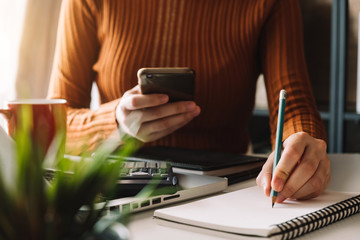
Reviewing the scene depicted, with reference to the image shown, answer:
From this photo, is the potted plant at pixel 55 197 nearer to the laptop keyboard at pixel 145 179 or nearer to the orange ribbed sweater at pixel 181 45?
the laptop keyboard at pixel 145 179

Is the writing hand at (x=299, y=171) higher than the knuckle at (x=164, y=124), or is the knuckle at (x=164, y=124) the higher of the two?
the knuckle at (x=164, y=124)

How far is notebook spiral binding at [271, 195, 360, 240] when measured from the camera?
0.48 meters

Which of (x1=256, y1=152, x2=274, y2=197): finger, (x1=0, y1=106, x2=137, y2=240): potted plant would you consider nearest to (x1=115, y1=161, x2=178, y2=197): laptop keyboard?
(x1=256, y1=152, x2=274, y2=197): finger

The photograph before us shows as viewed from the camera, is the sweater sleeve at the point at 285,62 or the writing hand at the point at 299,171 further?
the sweater sleeve at the point at 285,62

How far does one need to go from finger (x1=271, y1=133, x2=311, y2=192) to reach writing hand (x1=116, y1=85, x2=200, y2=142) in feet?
0.87

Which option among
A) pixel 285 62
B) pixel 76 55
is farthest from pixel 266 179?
pixel 76 55

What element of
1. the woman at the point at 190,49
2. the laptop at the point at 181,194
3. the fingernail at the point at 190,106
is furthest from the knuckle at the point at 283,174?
the woman at the point at 190,49

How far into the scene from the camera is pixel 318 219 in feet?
1.70

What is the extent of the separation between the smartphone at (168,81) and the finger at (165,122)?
0.04 m

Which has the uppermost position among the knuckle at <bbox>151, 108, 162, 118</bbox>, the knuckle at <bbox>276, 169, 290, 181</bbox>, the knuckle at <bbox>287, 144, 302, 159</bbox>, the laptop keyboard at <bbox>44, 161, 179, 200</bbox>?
the knuckle at <bbox>151, 108, 162, 118</bbox>

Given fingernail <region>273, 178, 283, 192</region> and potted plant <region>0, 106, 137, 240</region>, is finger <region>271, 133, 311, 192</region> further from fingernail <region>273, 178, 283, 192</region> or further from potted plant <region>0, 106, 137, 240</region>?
potted plant <region>0, 106, 137, 240</region>

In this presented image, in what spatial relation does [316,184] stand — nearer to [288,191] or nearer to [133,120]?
[288,191]

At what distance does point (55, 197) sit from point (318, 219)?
323 mm

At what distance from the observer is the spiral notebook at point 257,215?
1.59 feet
